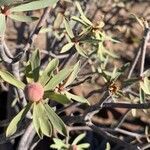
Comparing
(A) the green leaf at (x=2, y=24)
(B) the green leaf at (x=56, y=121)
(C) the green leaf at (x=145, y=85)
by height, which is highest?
(A) the green leaf at (x=2, y=24)

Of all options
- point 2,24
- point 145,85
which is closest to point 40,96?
point 2,24

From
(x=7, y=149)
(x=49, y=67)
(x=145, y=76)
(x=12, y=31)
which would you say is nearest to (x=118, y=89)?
(x=145, y=76)

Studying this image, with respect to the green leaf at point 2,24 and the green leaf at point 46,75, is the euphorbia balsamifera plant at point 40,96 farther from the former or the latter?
the green leaf at point 2,24

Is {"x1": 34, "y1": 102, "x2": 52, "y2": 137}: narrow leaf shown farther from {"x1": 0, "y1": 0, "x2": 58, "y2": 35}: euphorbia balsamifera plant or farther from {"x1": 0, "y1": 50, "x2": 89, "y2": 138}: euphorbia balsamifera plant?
{"x1": 0, "y1": 0, "x2": 58, "y2": 35}: euphorbia balsamifera plant

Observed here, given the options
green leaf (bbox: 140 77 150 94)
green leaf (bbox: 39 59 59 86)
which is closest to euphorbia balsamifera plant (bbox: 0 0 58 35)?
green leaf (bbox: 39 59 59 86)

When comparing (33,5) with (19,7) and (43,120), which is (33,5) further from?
(43,120)

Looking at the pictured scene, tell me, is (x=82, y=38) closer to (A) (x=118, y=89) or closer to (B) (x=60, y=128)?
(A) (x=118, y=89)

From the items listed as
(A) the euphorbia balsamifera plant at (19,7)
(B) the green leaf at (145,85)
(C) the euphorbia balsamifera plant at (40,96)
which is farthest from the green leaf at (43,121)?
(B) the green leaf at (145,85)
